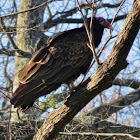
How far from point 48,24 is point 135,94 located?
236cm

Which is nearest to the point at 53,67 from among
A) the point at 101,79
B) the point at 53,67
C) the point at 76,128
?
the point at 53,67

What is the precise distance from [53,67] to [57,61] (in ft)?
0.32

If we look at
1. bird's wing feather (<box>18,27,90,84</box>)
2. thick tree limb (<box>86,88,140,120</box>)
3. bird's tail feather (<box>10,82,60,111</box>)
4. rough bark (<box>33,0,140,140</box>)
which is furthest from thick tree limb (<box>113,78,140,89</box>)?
rough bark (<box>33,0,140,140</box>)

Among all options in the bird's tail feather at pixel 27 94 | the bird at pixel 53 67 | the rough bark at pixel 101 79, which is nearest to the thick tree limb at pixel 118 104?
the bird at pixel 53 67

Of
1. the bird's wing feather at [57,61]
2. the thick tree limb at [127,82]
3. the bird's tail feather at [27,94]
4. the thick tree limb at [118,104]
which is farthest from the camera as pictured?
the thick tree limb at [127,82]

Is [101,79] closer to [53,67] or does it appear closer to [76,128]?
[53,67]

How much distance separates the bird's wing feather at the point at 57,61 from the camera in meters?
3.41

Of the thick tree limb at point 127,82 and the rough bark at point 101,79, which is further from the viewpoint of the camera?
the thick tree limb at point 127,82

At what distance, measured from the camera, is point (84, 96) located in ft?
9.83

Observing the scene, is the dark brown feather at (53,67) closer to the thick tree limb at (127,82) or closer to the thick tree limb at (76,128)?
the thick tree limb at (76,128)

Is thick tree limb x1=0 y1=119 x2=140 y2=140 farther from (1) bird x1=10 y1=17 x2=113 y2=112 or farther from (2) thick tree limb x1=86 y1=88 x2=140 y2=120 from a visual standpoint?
(1) bird x1=10 y1=17 x2=113 y2=112

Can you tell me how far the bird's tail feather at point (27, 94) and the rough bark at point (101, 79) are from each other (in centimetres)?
29

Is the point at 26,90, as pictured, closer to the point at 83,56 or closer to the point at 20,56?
the point at 83,56

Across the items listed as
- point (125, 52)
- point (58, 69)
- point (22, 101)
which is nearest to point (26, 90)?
point (22, 101)
